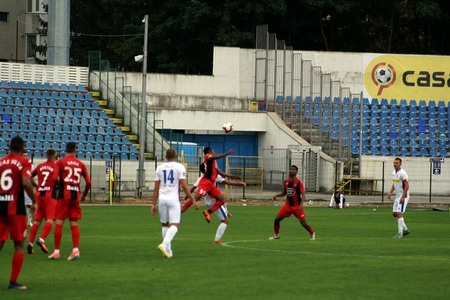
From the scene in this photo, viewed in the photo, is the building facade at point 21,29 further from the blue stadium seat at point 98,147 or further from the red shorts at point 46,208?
the red shorts at point 46,208

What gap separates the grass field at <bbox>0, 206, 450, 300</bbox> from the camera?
53.2ft

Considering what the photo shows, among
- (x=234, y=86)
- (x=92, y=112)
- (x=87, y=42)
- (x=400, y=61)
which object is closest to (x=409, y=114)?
(x=400, y=61)

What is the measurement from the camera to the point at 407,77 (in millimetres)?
65188

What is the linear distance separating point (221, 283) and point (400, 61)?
49.6 metres

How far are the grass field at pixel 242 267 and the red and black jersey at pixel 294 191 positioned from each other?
1.09 m

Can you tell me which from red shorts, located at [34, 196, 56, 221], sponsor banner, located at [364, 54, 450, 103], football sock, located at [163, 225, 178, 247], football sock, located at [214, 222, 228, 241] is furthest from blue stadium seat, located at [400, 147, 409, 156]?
football sock, located at [163, 225, 178, 247]

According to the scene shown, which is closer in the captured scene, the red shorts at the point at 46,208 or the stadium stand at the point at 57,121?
the red shorts at the point at 46,208

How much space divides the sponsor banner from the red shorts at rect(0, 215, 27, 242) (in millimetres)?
49765

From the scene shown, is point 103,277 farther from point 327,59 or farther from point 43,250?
point 327,59

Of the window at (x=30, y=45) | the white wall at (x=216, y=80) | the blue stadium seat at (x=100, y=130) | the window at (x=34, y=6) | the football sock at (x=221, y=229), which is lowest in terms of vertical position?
the football sock at (x=221, y=229)

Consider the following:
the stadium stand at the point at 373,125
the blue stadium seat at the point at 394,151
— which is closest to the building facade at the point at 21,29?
the stadium stand at the point at 373,125

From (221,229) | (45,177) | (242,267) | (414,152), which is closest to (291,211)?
(221,229)

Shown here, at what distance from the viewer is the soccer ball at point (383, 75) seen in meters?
64.8

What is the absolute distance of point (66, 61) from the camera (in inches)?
A: 2366
